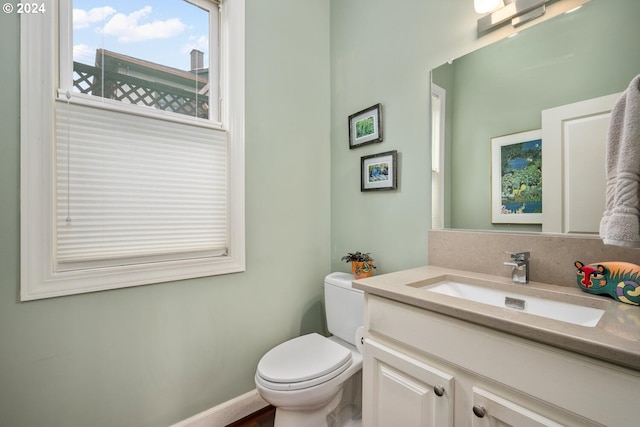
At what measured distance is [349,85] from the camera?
1.81 m

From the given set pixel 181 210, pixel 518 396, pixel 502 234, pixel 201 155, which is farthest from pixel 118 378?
pixel 502 234

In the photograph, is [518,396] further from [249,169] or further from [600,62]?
[249,169]

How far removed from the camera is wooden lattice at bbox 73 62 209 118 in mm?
1220

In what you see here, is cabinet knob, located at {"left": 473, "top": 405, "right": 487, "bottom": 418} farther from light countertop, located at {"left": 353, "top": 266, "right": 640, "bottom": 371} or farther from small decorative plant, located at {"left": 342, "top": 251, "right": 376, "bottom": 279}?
small decorative plant, located at {"left": 342, "top": 251, "right": 376, "bottom": 279}

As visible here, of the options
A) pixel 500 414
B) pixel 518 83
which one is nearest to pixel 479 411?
pixel 500 414

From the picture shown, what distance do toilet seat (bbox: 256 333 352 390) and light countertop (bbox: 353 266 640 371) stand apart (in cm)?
48

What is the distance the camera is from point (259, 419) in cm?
155

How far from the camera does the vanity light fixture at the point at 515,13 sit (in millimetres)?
1041

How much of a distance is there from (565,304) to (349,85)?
1.58 metres

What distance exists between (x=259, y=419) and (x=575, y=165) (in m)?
1.91

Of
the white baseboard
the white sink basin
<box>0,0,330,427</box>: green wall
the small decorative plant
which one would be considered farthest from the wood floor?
the white sink basin

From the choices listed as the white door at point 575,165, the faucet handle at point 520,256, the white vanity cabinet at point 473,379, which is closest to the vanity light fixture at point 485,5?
the white door at point 575,165

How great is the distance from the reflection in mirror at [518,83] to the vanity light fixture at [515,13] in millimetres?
54

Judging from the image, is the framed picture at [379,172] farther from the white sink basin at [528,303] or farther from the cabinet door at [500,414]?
the cabinet door at [500,414]
